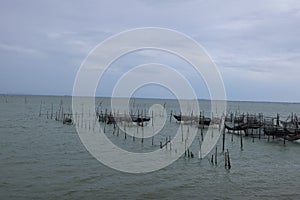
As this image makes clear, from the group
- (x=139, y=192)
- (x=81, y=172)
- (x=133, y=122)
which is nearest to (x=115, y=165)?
(x=81, y=172)

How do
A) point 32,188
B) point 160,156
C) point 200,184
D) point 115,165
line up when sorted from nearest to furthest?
point 32,188 → point 200,184 → point 115,165 → point 160,156

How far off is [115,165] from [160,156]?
3.89 m

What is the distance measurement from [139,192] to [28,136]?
17769 mm

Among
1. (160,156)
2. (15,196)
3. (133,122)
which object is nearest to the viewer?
(15,196)

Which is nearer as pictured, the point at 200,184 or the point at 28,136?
the point at 200,184

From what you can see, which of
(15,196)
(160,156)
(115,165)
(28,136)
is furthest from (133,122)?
(15,196)

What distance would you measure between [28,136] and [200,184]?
17.9m

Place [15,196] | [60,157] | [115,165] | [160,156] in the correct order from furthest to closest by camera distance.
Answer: [160,156] → [60,157] → [115,165] → [15,196]

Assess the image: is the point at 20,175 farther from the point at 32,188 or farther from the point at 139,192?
the point at 139,192

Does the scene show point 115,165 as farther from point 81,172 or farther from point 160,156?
point 160,156

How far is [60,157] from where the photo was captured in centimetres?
1984

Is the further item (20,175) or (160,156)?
(160,156)

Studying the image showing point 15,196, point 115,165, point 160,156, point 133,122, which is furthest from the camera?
point 133,122

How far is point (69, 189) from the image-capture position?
13391 millimetres
